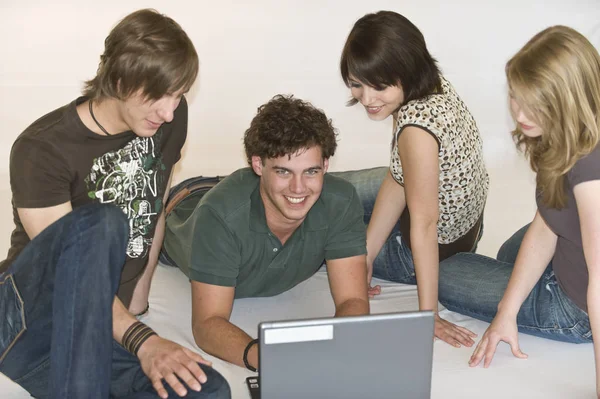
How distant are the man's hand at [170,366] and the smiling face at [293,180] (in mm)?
465

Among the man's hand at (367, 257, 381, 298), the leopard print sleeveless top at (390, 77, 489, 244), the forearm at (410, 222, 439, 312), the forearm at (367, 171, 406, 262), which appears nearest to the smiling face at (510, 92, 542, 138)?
the leopard print sleeveless top at (390, 77, 489, 244)

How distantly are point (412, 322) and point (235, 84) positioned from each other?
2.62 metres

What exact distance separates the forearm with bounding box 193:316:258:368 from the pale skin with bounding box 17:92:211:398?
0.22 m

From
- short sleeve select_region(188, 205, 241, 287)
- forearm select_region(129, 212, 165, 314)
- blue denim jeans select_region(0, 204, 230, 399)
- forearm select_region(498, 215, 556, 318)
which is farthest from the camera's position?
forearm select_region(129, 212, 165, 314)

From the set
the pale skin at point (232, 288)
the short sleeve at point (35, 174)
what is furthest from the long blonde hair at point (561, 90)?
the short sleeve at point (35, 174)

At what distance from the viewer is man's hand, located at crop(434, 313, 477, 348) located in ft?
6.88

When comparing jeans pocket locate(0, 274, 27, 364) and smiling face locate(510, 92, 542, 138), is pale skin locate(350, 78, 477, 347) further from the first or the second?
jeans pocket locate(0, 274, 27, 364)

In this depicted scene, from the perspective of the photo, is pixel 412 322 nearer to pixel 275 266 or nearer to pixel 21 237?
pixel 275 266

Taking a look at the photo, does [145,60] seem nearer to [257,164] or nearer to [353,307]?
[257,164]

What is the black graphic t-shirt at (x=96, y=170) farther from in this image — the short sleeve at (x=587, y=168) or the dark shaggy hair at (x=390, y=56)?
the short sleeve at (x=587, y=168)

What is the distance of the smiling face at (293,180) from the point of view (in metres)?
1.89

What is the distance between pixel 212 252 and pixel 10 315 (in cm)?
51

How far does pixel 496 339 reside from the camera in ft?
6.57

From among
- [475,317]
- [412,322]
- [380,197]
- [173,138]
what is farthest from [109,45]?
[475,317]
